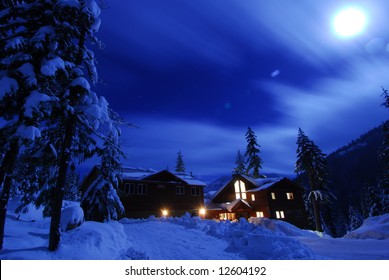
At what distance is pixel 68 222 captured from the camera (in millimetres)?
11562

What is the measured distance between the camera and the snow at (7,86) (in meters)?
8.27

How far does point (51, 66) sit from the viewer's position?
8.71 metres

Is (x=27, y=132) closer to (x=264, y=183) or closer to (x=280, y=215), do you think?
(x=280, y=215)

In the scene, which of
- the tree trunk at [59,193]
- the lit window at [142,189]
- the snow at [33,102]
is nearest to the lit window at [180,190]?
the lit window at [142,189]

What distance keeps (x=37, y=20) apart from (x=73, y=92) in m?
3.51

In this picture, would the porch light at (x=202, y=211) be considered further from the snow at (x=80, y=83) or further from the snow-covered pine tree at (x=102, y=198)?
the snow at (x=80, y=83)

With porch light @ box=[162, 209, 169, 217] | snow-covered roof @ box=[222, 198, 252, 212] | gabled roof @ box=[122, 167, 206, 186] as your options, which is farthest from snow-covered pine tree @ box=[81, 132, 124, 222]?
snow-covered roof @ box=[222, 198, 252, 212]

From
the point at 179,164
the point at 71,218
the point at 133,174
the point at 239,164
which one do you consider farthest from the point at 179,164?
the point at 71,218

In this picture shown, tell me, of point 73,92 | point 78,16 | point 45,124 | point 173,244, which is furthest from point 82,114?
point 173,244

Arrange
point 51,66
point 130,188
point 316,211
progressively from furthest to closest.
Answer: point 130,188 < point 316,211 < point 51,66

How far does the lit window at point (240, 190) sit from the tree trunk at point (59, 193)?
36.1 metres

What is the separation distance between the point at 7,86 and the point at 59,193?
14.0 feet
